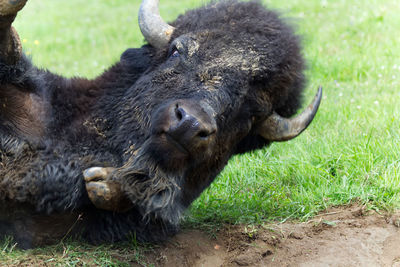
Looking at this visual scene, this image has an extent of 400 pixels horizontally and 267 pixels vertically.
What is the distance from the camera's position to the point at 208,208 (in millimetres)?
4613

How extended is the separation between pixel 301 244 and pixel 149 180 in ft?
4.70

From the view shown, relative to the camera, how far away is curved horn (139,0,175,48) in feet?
13.4

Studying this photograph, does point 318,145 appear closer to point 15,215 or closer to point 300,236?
point 300,236

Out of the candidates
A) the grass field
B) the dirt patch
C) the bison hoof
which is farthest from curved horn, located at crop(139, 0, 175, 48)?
the dirt patch

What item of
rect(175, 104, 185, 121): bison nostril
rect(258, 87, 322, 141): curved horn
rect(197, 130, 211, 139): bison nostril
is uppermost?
rect(175, 104, 185, 121): bison nostril

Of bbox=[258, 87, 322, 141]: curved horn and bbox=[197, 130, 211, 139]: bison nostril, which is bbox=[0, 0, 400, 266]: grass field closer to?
bbox=[258, 87, 322, 141]: curved horn

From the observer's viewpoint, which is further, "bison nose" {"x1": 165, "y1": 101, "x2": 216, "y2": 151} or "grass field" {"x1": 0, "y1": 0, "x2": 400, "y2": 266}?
"grass field" {"x1": 0, "y1": 0, "x2": 400, "y2": 266}

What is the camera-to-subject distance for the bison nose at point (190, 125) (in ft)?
10.2

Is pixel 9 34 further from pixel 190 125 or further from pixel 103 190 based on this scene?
pixel 190 125

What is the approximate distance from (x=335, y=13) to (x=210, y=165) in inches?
334

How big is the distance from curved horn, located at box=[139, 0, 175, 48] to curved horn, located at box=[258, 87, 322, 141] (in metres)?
1.11

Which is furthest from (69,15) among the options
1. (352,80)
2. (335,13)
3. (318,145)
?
(318,145)

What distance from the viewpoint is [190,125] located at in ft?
10.1

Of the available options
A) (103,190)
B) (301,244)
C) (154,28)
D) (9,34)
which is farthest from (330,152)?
(9,34)
